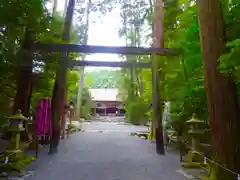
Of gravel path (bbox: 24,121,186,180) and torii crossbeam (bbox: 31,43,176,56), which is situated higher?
torii crossbeam (bbox: 31,43,176,56)

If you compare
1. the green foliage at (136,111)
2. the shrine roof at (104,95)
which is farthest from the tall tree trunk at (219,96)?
the shrine roof at (104,95)

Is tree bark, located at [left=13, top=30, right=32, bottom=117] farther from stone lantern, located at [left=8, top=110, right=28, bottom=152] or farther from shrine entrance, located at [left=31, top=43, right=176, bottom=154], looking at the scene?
stone lantern, located at [left=8, top=110, right=28, bottom=152]

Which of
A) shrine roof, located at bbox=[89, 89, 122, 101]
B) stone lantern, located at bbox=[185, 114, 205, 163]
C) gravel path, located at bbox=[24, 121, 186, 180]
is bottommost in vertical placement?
gravel path, located at bbox=[24, 121, 186, 180]

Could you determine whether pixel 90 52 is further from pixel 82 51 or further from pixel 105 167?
pixel 105 167

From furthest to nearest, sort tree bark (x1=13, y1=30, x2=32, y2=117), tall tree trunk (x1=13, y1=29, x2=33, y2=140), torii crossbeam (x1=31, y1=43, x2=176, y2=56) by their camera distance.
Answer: tree bark (x1=13, y1=30, x2=32, y2=117) < tall tree trunk (x1=13, y1=29, x2=33, y2=140) < torii crossbeam (x1=31, y1=43, x2=176, y2=56)

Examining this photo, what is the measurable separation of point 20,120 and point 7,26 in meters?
2.20

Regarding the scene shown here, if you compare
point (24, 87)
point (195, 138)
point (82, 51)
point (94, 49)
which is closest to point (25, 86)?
point (24, 87)

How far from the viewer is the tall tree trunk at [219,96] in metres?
4.14

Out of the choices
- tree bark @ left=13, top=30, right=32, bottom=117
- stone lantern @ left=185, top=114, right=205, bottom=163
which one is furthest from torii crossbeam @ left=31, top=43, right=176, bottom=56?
stone lantern @ left=185, top=114, right=205, bottom=163

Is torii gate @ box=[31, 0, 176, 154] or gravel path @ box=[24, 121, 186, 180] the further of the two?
torii gate @ box=[31, 0, 176, 154]

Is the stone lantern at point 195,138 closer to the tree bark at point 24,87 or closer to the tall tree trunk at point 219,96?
the tall tree trunk at point 219,96

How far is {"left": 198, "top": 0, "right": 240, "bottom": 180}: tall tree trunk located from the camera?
414 centimetres

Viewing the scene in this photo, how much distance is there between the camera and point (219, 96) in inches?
167

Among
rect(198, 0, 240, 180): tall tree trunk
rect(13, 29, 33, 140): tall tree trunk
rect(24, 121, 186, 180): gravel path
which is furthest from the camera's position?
rect(13, 29, 33, 140): tall tree trunk
